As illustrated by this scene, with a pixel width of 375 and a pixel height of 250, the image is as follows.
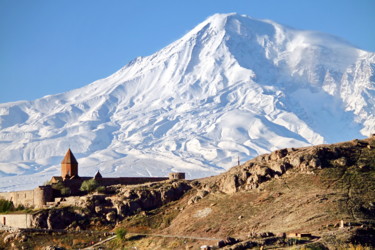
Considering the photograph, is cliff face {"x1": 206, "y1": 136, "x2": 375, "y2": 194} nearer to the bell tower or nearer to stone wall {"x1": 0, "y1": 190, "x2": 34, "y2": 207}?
stone wall {"x1": 0, "y1": 190, "x2": 34, "y2": 207}

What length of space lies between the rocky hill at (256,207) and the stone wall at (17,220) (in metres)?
0.91

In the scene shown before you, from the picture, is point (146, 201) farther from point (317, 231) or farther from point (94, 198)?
point (317, 231)

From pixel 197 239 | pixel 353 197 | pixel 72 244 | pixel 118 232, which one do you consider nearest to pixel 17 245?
pixel 72 244

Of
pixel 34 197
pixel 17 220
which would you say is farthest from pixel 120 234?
pixel 34 197

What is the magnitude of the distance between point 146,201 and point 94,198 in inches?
189

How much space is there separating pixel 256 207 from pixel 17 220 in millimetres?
22067

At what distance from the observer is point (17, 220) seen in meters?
69.8

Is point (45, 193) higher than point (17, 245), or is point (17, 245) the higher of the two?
point (45, 193)

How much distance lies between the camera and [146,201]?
70625 millimetres

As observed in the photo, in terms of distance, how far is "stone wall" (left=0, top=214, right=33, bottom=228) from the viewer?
226ft

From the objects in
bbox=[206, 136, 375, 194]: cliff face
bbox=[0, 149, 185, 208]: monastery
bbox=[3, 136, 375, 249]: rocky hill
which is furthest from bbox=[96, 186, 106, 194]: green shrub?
bbox=[206, 136, 375, 194]: cliff face

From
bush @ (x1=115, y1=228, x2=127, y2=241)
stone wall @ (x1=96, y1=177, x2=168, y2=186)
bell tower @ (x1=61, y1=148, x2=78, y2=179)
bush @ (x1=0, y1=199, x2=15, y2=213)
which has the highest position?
bell tower @ (x1=61, y1=148, x2=78, y2=179)

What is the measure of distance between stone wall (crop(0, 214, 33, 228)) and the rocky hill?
913mm

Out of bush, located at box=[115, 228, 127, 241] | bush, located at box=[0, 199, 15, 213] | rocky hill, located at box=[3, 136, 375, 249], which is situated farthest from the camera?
bush, located at box=[0, 199, 15, 213]
